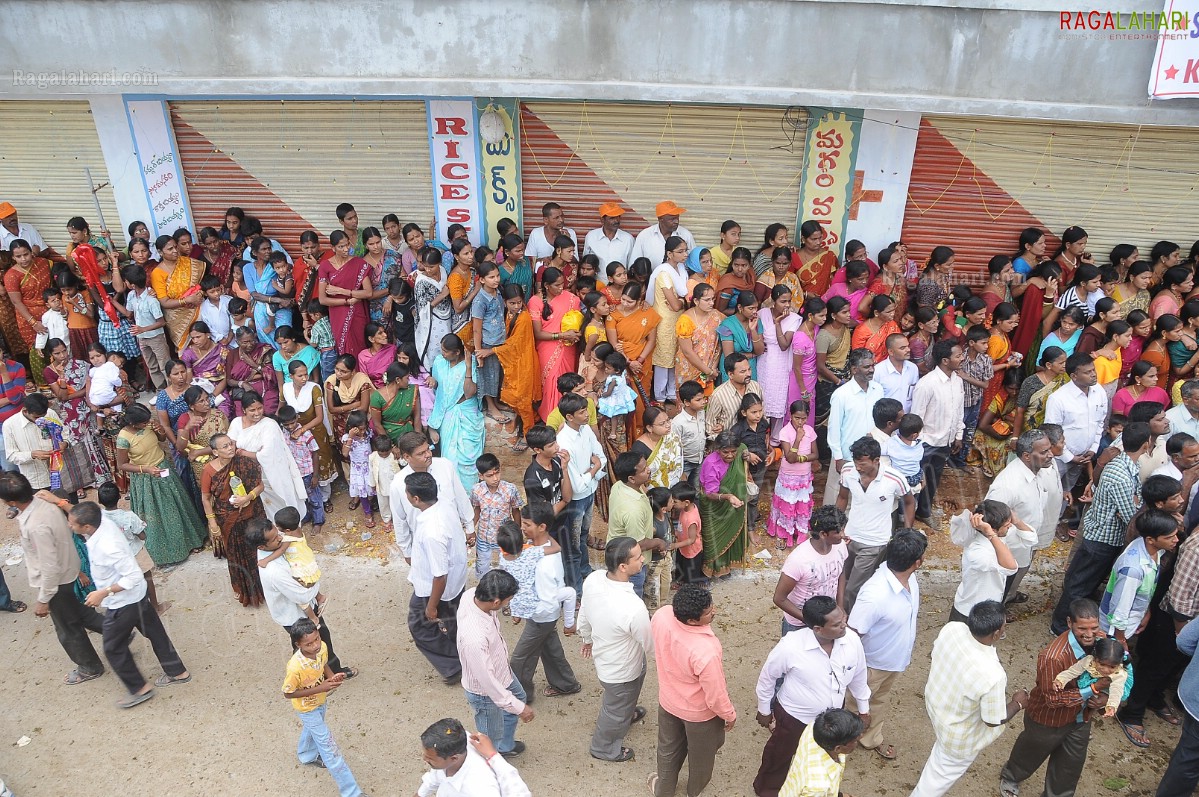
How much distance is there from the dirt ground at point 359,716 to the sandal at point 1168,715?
0.27ft

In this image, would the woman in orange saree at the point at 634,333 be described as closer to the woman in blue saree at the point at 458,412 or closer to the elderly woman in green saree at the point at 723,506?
the elderly woman in green saree at the point at 723,506

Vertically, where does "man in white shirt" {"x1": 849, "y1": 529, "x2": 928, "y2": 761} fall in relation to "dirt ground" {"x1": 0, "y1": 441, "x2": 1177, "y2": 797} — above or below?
above

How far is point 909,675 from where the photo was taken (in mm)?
5965

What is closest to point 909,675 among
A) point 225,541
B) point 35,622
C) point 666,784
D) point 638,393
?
point 666,784

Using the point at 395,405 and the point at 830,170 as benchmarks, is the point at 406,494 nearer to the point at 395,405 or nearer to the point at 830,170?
the point at 395,405

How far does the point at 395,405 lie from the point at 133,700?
2.83 m

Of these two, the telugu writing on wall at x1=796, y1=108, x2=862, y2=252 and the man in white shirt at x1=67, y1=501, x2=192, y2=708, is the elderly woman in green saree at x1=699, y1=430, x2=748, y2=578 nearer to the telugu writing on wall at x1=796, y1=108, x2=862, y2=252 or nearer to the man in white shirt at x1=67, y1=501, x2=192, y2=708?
the telugu writing on wall at x1=796, y1=108, x2=862, y2=252

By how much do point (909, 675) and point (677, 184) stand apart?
5.31 metres

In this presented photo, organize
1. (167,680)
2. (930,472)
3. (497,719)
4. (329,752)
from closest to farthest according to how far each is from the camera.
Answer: (329,752) → (497,719) → (167,680) → (930,472)

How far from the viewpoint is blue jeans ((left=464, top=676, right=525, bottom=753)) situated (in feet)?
16.3

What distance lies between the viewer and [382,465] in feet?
22.7

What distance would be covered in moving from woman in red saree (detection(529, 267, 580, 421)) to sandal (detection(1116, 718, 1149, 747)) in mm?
4859

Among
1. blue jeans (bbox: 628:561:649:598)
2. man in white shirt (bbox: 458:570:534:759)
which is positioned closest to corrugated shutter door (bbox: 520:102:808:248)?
blue jeans (bbox: 628:561:649:598)

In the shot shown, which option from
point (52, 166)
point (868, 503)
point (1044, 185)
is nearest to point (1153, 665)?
point (868, 503)
